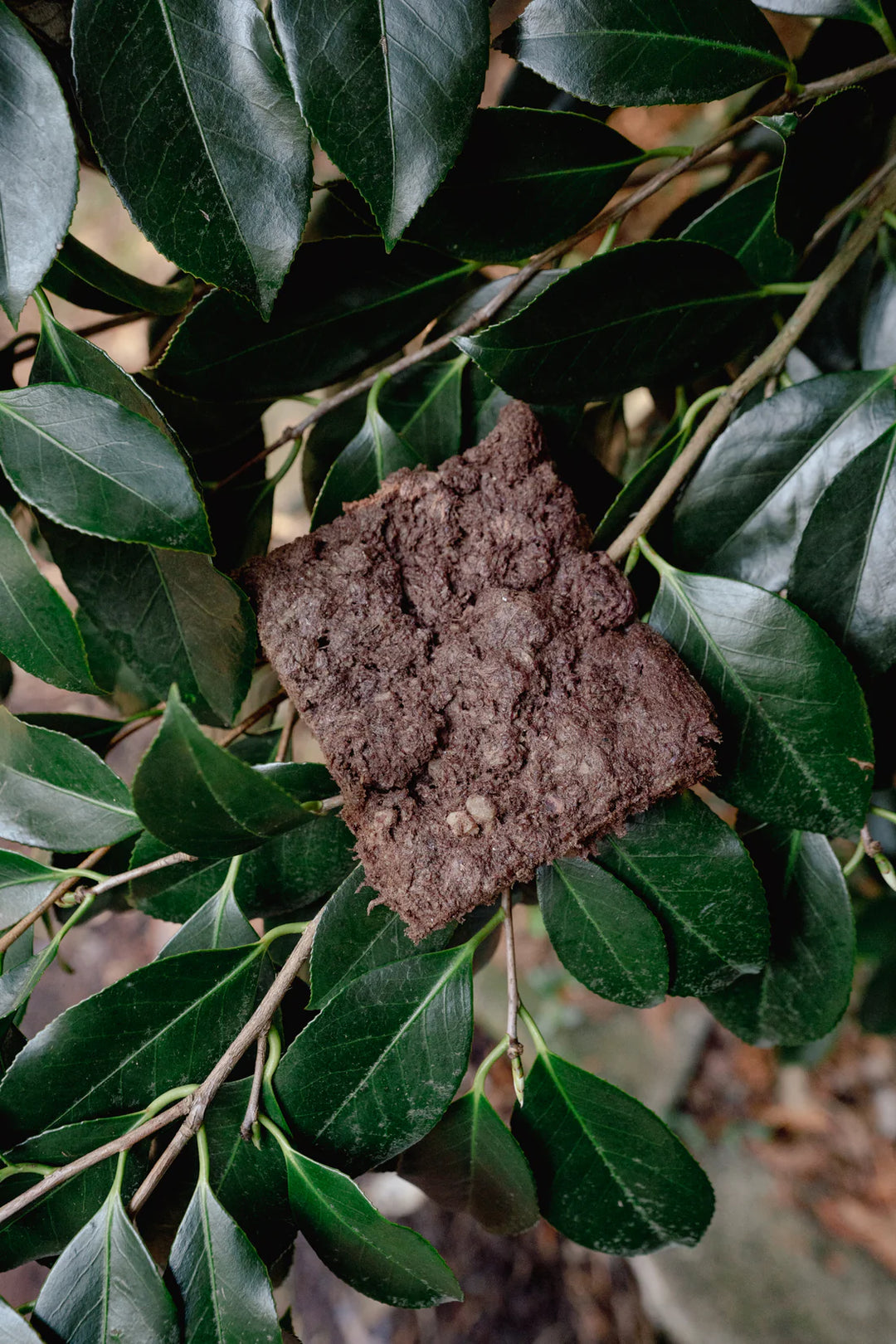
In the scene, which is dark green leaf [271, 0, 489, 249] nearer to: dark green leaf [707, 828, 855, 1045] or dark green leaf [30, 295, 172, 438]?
dark green leaf [30, 295, 172, 438]

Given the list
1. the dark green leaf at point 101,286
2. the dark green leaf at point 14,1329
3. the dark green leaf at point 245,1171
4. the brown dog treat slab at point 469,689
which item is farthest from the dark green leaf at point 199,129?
the dark green leaf at point 14,1329

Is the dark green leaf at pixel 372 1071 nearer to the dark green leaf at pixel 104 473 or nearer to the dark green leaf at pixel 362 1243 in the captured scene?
the dark green leaf at pixel 362 1243

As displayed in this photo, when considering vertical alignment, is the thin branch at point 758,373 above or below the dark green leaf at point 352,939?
above

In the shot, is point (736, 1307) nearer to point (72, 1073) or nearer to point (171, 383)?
point (72, 1073)

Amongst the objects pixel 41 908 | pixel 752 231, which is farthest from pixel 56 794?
pixel 752 231

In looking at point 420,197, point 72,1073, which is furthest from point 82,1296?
point 420,197

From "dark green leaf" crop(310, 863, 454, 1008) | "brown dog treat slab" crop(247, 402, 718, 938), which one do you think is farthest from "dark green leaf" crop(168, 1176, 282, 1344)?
"brown dog treat slab" crop(247, 402, 718, 938)
